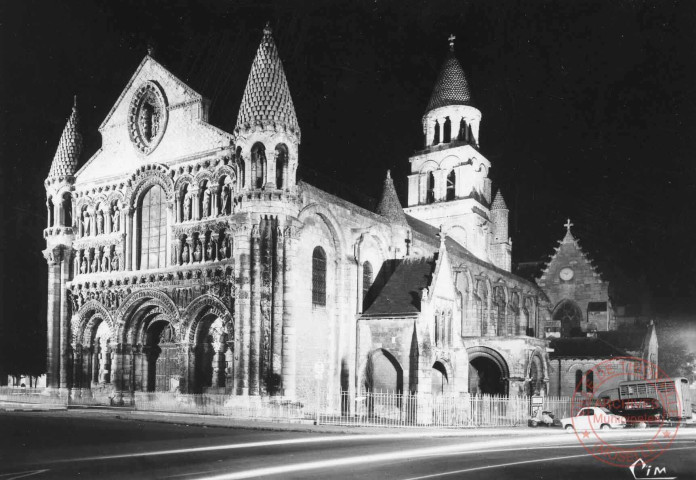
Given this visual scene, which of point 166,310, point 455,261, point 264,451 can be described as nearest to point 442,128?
point 455,261

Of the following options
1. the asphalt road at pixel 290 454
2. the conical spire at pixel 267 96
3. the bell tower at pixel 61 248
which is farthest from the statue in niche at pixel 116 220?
the asphalt road at pixel 290 454

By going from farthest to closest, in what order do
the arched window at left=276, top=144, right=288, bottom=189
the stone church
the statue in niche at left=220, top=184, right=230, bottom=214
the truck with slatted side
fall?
the truck with slatted side
the statue in niche at left=220, top=184, right=230, bottom=214
the arched window at left=276, top=144, right=288, bottom=189
the stone church

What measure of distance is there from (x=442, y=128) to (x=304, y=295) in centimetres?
3030

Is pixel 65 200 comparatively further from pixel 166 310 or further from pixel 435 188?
pixel 435 188

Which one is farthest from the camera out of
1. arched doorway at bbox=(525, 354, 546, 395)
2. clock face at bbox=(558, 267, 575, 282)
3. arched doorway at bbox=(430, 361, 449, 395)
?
clock face at bbox=(558, 267, 575, 282)

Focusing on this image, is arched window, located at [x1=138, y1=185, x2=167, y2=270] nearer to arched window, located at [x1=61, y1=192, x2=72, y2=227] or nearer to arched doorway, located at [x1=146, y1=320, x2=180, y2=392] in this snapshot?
arched doorway, located at [x1=146, y1=320, x2=180, y2=392]

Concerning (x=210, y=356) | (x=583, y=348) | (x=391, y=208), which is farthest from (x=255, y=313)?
(x=583, y=348)

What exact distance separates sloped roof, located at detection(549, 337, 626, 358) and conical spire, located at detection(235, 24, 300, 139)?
2711cm

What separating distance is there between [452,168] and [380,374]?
2737 centimetres

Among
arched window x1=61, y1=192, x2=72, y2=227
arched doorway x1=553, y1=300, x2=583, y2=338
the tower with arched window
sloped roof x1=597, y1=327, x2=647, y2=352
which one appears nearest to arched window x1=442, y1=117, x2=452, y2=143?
arched doorway x1=553, y1=300, x2=583, y2=338

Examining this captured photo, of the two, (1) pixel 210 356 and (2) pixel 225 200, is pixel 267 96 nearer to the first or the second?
(2) pixel 225 200

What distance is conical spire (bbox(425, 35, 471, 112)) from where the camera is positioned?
2295 inches

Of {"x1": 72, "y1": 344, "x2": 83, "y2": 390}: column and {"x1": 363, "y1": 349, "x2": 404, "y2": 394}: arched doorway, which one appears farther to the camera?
{"x1": 72, "y1": 344, "x2": 83, "y2": 390}: column

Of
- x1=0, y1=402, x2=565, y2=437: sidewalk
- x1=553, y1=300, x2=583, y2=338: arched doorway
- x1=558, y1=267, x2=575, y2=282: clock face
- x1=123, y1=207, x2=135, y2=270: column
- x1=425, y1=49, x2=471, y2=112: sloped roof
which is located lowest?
x1=0, y1=402, x2=565, y2=437: sidewalk
